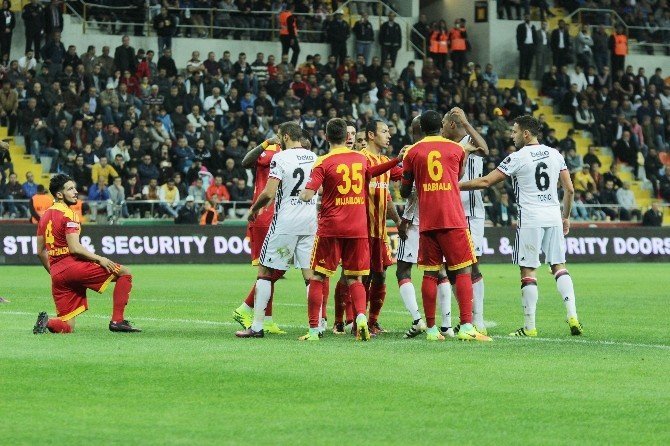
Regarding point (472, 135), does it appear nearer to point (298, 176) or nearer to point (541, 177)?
point (541, 177)

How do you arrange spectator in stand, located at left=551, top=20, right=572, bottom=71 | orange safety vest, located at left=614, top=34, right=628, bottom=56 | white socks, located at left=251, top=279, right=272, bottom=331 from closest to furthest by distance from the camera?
white socks, located at left=251, top=279, right=272, bottom=331
spectator in stand, located at left=551, top=20, right=572, bottom=71
orange safety vest, located at left=614, top=34, right=628, bottom=56

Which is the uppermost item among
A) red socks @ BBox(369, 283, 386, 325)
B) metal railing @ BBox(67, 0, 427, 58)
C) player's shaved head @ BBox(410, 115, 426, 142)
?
metal railing @ BBox(67, 0, 427, 58)

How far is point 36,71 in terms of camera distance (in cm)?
3650

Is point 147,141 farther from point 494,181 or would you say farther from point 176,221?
point 494,181

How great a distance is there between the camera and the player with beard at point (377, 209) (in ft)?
46.9

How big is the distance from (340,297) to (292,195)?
1241mm

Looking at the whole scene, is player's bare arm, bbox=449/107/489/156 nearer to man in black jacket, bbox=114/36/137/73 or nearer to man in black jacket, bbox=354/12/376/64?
man in black jacket, bbox=114/36/137/73

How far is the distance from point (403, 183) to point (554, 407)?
4786mm

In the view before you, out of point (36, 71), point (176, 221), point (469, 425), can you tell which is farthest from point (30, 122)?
point (469, 425)

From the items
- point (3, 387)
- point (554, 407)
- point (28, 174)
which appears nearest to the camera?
point (554, 407)

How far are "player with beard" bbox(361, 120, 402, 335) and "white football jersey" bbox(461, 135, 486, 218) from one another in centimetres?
81

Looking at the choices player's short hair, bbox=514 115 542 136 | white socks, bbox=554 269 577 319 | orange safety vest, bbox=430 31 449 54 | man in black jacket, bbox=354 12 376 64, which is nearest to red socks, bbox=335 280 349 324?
white socks, bbox=554 269 577 319

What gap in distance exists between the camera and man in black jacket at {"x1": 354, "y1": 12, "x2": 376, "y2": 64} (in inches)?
1678

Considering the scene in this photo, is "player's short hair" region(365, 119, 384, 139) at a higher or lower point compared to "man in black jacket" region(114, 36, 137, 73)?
lower
